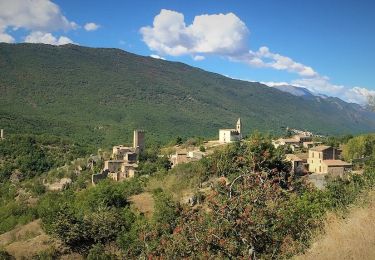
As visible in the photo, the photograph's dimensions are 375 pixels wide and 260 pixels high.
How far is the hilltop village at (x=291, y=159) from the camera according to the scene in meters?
34.3

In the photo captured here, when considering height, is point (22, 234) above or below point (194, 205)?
below

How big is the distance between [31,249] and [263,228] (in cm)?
1736

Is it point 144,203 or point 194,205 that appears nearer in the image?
point 194,205

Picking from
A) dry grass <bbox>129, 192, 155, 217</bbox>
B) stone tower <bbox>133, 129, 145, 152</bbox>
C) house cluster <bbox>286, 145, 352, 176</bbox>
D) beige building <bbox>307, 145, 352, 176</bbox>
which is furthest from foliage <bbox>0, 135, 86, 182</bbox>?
beige building <bbox>307, 145, 352, 176</bbox>

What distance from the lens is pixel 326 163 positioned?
34969mm

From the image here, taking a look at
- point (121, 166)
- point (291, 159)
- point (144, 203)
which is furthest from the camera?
point (121, 166)

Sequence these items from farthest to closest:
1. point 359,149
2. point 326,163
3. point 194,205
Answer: point 359,149, point 326,163, point 194,205

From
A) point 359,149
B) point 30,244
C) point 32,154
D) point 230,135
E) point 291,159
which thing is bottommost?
point 30,244

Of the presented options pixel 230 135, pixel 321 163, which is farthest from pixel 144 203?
pixel 230 135

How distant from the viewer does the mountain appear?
9744 cm

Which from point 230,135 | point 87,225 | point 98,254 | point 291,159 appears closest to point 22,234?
point 87,225

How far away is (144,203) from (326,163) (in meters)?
15.1

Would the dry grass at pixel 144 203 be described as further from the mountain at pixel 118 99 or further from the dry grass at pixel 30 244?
the mountain at pixel 118 99

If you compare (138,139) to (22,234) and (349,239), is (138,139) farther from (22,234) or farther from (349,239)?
(349,239)
